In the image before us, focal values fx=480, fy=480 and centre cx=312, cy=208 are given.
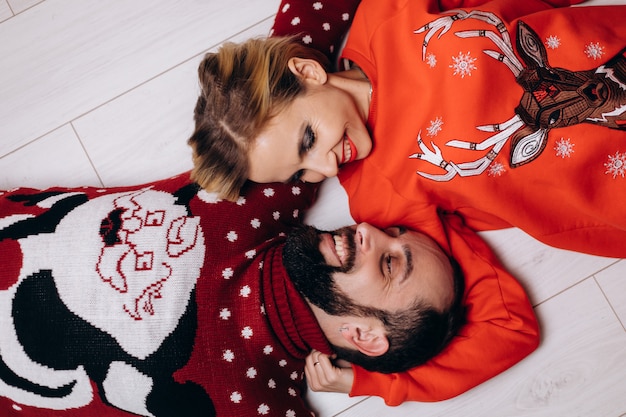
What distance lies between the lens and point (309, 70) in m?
0.90

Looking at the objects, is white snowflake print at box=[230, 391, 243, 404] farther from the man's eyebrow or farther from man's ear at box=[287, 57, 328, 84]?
man's ear at box=[287, 57, 328, 84]

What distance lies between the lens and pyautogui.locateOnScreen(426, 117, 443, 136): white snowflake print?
892mm

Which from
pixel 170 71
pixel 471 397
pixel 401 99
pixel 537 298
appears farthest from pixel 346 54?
pixel 471 397

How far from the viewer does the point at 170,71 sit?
111 centimetres

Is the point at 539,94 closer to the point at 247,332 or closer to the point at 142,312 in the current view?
the point at 247,332

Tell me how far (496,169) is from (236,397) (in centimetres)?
63

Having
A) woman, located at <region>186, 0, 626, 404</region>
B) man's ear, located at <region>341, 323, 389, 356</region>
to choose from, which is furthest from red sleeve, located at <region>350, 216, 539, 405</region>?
man's ear, located at <region>341, 323, 389, 356</region>

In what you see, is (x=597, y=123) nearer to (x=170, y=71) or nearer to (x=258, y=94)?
(x=258, y=94)

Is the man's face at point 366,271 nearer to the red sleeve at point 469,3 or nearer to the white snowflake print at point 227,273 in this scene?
the white snowflake print at point 227,273

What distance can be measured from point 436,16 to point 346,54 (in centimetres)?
20

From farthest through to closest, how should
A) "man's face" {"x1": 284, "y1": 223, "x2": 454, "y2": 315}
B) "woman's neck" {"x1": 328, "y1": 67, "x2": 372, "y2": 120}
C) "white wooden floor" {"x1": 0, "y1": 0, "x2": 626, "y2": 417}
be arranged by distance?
"white wooden floor" {"x1": 0, "y1": 0, "x2": 626, "y2": 417} → "woman's neck" {"x1": 328, "y1": 67, "x2": 372, "y2": 120} → "man's face" {"x1": 284, "y1": 223, "x2": 454, "y2": 315}

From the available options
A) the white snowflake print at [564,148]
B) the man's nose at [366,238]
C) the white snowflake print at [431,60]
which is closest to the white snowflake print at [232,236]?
the man's nose at [366,238]

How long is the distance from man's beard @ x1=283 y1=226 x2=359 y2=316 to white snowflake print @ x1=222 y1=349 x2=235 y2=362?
0.17 m

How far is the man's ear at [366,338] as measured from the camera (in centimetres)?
85
